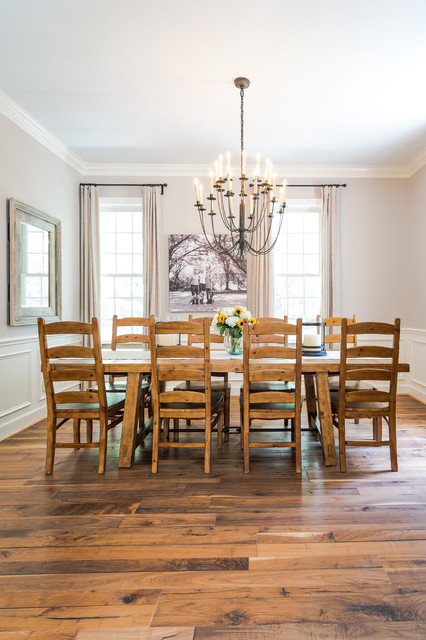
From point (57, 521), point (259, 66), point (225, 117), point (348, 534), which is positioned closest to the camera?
point (348, 534)

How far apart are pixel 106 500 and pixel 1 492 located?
0.71 m

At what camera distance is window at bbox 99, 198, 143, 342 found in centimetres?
549

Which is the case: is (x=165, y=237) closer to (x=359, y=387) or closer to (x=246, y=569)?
(x=359, y=387)

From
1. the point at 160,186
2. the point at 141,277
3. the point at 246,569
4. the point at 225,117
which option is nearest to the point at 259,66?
the point at 225,117

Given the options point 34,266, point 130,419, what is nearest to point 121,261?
point 34,266

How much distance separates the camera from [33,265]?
415 cm

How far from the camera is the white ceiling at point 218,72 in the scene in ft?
8.52

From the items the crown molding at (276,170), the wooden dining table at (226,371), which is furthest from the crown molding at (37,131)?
the wooden dining table at (226,371)

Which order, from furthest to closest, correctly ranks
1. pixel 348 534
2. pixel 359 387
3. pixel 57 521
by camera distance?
pixel 359 387, pixel 57 521, pixel 348 534

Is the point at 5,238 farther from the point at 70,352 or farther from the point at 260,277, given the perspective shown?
the point at 260,277

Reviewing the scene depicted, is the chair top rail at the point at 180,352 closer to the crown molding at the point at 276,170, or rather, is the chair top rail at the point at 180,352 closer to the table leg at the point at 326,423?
the table leg at the point at 326,423

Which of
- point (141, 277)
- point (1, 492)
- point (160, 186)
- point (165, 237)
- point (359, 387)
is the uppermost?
point (160, 186)

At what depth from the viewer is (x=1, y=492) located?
254 cm

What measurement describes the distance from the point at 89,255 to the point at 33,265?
3.80 ft
